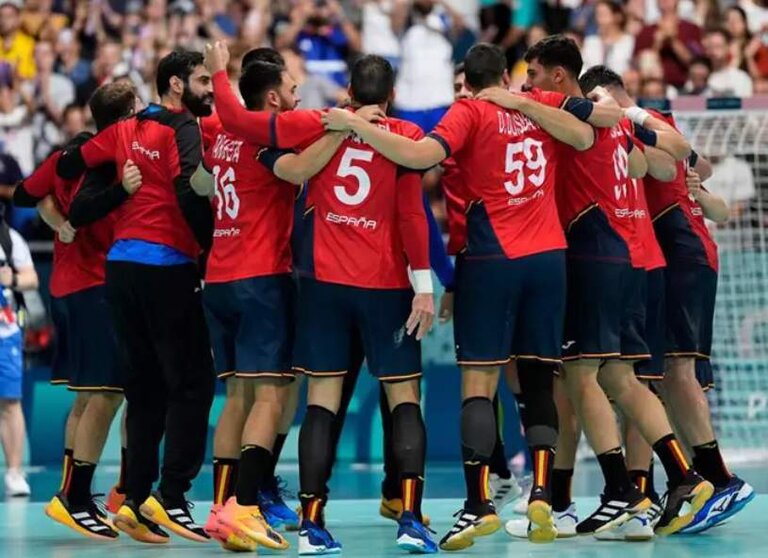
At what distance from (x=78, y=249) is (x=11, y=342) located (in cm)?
347

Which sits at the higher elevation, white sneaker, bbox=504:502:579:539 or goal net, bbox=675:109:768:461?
goal net, bbox=675:109:768:461

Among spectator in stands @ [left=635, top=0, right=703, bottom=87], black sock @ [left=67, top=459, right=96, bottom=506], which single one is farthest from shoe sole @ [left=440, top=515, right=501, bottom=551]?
spectator in stands @ [left=635, top=0, right=703, bottom=87]

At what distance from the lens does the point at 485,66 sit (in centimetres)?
914

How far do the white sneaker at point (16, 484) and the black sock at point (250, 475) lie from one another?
174 inches

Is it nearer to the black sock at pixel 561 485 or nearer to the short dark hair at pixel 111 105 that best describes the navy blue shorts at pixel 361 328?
the black sock at pixel 561 485

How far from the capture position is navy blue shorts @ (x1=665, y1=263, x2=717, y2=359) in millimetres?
10336

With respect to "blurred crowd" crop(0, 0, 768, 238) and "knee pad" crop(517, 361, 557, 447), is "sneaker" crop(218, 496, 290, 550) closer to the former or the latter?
"knee pad" crop(517, 361, 557, 447)

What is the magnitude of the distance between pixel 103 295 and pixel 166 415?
865 mm

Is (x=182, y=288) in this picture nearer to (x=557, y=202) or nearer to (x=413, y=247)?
(x=413, y=247)

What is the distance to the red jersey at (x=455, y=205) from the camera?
939cm

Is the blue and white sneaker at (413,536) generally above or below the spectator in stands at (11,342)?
below

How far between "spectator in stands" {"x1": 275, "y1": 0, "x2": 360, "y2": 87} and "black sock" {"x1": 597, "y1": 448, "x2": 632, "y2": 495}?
10.4 metres

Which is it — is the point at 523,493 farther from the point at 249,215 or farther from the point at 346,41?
the point at 346,41

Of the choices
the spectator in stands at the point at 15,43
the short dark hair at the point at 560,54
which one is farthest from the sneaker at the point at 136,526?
the spectator in stands at the point at 15,43
